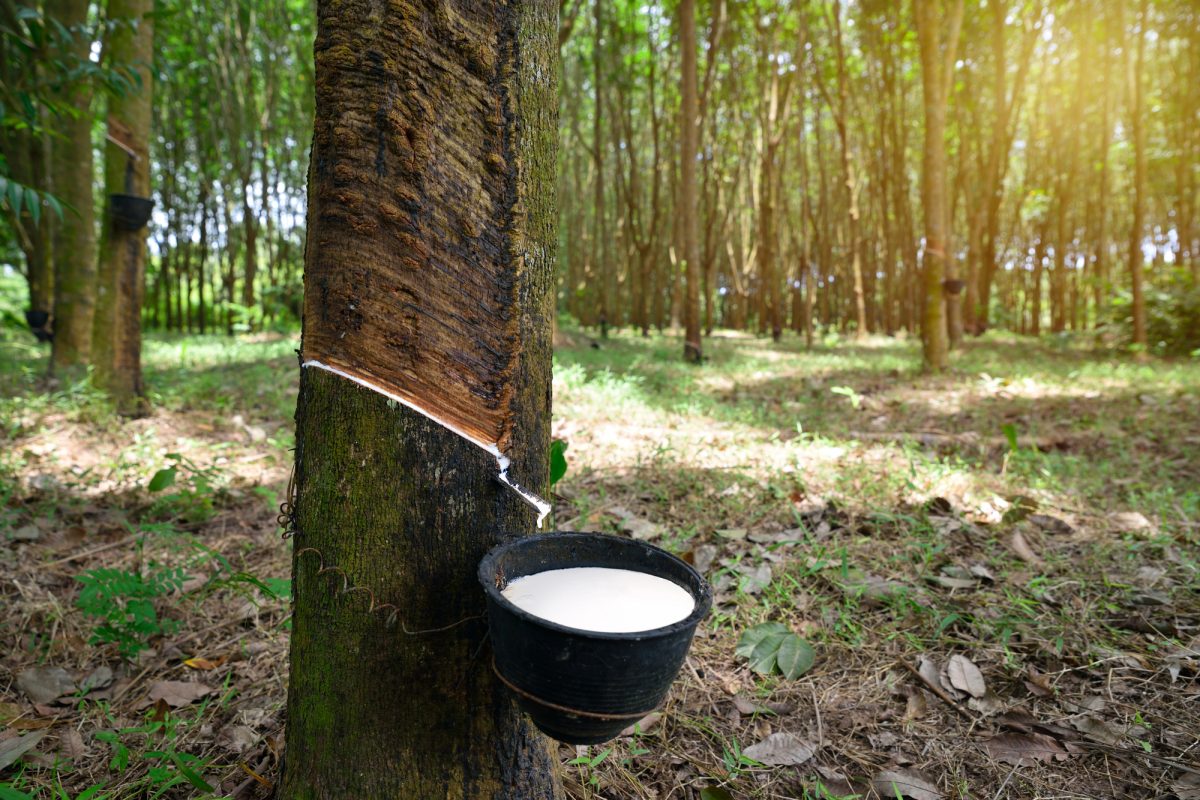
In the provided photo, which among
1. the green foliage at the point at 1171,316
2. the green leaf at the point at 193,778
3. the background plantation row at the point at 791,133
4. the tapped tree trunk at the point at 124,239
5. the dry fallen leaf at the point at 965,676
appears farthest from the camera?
the background plantation row at the point at 791,133

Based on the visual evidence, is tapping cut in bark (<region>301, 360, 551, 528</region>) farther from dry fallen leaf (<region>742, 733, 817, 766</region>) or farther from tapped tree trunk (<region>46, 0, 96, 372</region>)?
tapped tree trunk (<region>46, 0, 96, 372</region>)

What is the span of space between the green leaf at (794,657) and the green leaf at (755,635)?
0.18 ft

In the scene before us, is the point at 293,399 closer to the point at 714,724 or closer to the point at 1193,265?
the point at 714,724

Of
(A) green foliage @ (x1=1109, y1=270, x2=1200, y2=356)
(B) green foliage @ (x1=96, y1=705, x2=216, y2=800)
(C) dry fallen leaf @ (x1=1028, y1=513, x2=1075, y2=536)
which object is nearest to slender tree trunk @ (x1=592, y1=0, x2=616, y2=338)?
(A) green foliage @ (x1=1109, y1=270, x2=1200, y2=356)

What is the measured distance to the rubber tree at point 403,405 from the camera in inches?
42.3

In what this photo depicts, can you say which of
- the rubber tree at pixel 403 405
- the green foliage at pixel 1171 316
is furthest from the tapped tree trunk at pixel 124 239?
the green foliage at pixel 1171 316

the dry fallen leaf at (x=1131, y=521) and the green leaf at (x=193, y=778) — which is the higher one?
the dry fallen leaf at (x=1131, y=521)

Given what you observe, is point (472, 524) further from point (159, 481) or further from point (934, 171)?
point (934, 171)

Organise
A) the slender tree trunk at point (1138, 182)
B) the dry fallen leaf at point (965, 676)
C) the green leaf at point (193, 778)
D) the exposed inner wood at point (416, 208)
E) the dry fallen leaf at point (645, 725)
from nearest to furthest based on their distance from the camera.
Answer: the exposed inner wood at point (416, 208)
the green leaf at point (193, 778)
the dry fallen leaf at point (645, 725)
the dry fallen leaf at point (965, 676)
the slender tree trunk at point (1138, 182)

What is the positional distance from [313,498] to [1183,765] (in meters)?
2.03

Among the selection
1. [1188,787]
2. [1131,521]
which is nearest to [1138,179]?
[1131,521]

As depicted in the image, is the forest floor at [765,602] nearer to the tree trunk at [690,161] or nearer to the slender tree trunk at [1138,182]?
the tree trunk at [690,161]

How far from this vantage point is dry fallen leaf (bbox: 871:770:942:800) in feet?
4.85

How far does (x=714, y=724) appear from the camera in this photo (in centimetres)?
173
